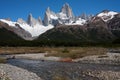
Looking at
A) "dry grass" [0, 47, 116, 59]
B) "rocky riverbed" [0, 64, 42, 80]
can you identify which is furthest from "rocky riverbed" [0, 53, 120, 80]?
"dry grass" [0, 47, 116, 59]

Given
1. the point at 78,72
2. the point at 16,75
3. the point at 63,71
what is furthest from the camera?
the point at 63,71

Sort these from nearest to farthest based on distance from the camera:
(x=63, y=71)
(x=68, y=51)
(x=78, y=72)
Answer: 1. (x=78, y=72)
2. (x=63, y=71)
3. (x=68, y=51)

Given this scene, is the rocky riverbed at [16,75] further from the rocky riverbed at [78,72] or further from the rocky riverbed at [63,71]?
the rocky riverbed at [78,72]

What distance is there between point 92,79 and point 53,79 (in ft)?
19.2

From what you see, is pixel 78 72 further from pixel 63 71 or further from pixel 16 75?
pixel 16 75

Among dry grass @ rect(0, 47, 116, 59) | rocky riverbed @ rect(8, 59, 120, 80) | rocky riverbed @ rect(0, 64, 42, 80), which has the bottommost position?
rocky riverbed @ rect(8, 59, 120, 80)

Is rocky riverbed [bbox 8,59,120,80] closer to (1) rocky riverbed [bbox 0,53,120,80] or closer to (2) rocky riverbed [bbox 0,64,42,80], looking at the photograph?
(1) rocky riverbed [bbox 0,53,120,80]

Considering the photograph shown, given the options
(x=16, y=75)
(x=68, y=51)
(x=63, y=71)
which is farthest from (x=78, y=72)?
(x=68, y=51)

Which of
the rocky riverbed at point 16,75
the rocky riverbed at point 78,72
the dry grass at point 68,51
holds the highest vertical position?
the dry grass at point 68,51

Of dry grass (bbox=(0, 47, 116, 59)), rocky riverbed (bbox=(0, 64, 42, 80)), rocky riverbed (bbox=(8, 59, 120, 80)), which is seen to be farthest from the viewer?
dry grass (bbox=(0, 47, 116, 59))

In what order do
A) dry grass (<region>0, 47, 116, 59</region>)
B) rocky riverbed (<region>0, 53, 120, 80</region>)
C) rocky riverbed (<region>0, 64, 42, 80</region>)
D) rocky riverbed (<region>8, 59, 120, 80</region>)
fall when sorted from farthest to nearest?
dry grass (<region>0, 47, 116, 59</region>) → rocky riverbed (<region>8, 59, 120, 80</region>) → rocky riverbed (<region>0, 53, 120, 80</region>) → rocky riverbed (<region>0, 64, 42, 80</region>)

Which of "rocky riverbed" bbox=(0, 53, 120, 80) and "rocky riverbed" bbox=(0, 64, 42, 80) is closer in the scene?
"rocky riverbed" bbox=(0, 64, 42, 80)

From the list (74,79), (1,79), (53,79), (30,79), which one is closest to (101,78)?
(74,79)

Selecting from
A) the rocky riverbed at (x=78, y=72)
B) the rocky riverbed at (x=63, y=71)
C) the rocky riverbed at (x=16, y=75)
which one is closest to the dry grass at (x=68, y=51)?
the rocky riverbed at (x=63, y=71)
